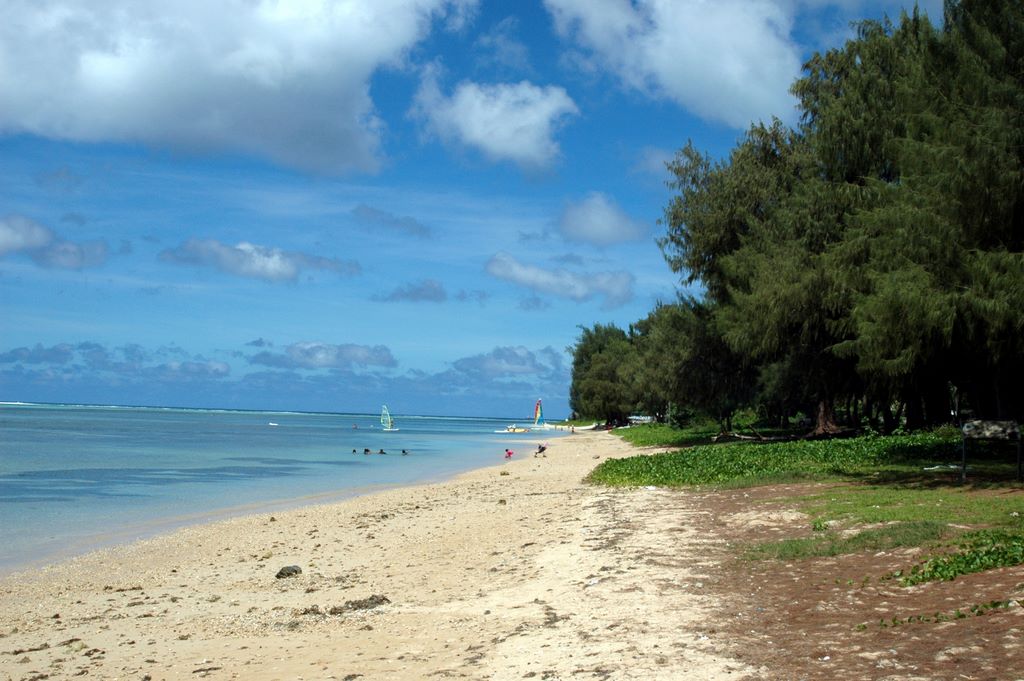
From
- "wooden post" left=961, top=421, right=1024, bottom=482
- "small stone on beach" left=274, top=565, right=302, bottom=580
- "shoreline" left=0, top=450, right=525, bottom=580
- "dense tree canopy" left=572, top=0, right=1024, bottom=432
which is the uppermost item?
"dense tree canopy" left=572, top=0, right=1024, bottom=432

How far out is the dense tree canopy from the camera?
16.8 m

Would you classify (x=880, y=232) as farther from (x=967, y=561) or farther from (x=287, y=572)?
(x=287, y=572)

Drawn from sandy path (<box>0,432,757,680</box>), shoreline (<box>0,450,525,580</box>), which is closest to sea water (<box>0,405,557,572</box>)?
shoreline (<box>0,450,525,580</box>)

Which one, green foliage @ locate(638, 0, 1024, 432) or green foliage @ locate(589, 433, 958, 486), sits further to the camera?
green foliage @ locate(589, 433, 958, 486)

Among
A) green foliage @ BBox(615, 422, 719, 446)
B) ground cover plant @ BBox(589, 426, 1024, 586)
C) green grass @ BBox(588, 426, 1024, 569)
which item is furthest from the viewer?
green foliage @ BBox(615, 422, 719, 446)

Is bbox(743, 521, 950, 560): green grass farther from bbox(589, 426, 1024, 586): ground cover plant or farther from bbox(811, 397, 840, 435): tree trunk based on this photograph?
bbox(811, 397, 840, 435): tree trunk

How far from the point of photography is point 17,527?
21.6 m

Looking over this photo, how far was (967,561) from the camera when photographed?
9195 millimetres

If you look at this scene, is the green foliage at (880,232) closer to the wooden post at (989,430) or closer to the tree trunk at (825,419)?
the tree trunk at (825,419)

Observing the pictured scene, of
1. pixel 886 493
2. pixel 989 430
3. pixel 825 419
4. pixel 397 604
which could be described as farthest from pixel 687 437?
pixel 397 604

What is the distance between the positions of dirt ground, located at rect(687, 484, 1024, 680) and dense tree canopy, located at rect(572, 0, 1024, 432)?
860 cm

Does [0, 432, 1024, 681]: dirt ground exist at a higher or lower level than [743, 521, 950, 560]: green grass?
lower

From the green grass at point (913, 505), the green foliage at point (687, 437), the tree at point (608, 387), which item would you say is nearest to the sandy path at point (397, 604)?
the green grass at point (913, 505)

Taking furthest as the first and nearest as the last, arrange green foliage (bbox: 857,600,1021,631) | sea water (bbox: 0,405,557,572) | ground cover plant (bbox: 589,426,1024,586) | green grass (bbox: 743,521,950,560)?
sea water (bbox: 0,405,557,572) → green grass (bbox: 743,521,950,560) → ground cover plant (bbox: 589,426,1024,586) → green foliage (bbox: 857,600,1021,631)
